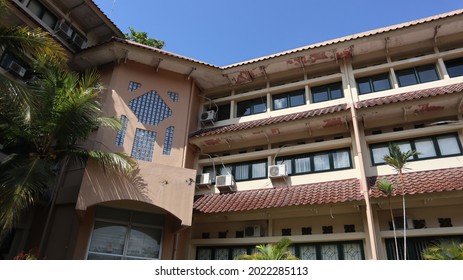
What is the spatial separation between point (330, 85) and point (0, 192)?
12250 millimetres

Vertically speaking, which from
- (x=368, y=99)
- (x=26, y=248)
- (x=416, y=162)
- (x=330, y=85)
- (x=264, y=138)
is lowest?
(x=26, y=248)

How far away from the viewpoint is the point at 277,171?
42.5 feet

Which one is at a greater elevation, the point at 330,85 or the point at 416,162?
the point at 330,85

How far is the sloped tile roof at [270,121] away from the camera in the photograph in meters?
12.8

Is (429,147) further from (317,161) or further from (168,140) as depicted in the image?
(168,140)

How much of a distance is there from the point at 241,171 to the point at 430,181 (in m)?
6.82

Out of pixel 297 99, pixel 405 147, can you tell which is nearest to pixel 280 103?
pixel 297 99

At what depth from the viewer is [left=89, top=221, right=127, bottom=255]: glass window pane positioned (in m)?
11.4

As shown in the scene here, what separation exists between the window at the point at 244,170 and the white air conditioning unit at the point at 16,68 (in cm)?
826

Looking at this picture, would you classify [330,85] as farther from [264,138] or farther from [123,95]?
[123,95]

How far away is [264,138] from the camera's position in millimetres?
14195

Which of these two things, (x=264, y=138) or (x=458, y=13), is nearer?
(x=458, y=13)

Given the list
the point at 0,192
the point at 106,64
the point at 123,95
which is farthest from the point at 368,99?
the point at 0,192

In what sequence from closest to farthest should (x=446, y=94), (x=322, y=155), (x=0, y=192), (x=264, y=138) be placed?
(x=0, y=192)
(x=446, y=94)
(x=322, y=155)
(x=264, y=138)
